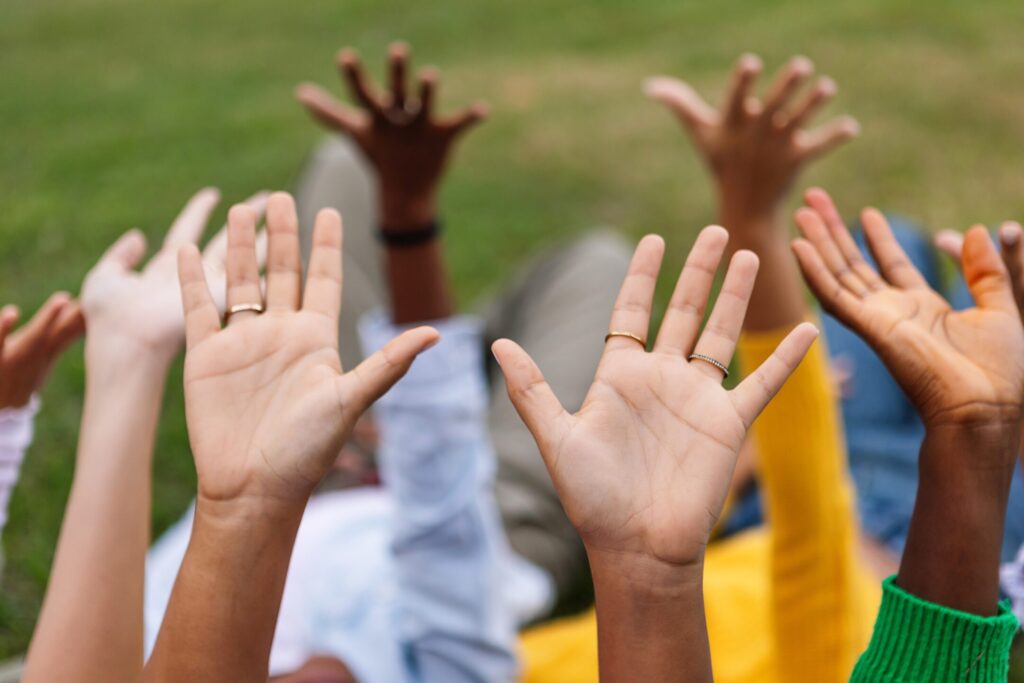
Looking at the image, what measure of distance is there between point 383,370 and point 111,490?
0.39m

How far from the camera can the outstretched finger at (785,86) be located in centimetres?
161

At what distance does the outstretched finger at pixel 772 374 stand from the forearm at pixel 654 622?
17 centimetres

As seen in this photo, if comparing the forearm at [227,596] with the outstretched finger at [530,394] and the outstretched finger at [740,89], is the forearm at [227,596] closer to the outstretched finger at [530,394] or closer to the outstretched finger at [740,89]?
the outstretched finger at [530,394]

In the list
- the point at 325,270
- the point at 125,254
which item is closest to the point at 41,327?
the point at 125,254

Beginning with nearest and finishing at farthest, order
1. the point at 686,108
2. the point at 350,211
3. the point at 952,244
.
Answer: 1. the point at 952,244
2. the point at 686,108
3. the point at 350,211

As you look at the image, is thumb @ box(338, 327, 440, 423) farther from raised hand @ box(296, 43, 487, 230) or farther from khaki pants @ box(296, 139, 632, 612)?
khaki pants @ box(296, 139, 632, 612)

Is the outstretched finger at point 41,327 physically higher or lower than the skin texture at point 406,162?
lower

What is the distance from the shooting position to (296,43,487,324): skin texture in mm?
1811

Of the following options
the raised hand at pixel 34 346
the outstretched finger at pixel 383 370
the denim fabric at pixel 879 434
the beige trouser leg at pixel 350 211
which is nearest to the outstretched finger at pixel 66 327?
the raised hand at pixel 34 346

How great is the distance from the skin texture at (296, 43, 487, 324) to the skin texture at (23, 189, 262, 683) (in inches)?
21.7

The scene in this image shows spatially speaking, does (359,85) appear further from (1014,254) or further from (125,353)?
(1014,254)

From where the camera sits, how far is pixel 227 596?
3.03 feet

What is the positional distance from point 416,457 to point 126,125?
3493 mm

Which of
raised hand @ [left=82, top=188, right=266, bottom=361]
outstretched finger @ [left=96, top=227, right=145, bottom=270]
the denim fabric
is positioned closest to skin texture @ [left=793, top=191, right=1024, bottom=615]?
raised hand @ [left=82, top=188, right=266, bottom=361]
